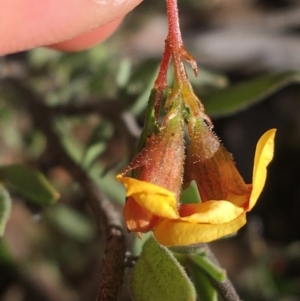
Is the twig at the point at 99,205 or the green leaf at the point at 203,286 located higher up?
the twig at the point at 99,205

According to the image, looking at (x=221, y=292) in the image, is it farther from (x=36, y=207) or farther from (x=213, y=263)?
(x=36, y=207)

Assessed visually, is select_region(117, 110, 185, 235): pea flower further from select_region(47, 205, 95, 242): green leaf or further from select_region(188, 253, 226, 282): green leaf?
select_region(47, 205, 95, 242): green leaf

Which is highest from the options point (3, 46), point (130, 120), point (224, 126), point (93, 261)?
point (3, 46)

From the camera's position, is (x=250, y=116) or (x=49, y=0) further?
(x=250, y=116)

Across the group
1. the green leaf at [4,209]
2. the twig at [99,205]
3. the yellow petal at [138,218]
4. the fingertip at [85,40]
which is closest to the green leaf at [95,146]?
the twig at [99,205]

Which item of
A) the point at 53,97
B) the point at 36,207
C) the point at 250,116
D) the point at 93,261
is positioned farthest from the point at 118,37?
the point at 36,207

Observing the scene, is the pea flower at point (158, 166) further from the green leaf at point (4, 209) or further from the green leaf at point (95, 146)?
the green leaf at point (95, 146)

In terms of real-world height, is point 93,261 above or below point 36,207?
below

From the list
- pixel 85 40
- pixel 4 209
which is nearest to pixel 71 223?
pixel 85 40
